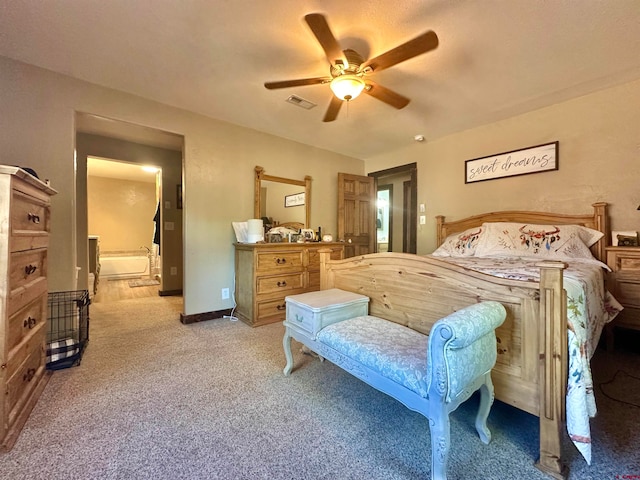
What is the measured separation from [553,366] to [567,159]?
2606 millimetres

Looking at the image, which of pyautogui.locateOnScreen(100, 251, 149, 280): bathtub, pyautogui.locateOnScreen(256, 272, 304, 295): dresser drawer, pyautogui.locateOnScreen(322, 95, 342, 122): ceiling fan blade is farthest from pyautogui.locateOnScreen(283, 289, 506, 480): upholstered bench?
pyautogui.locateOnScreen(100, 251, 149, 280): bathtub

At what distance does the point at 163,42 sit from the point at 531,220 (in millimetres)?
3694

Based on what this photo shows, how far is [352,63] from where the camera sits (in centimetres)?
181

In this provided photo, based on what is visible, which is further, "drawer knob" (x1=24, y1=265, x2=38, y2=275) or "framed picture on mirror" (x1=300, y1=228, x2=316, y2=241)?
"framed picture on mirror" (x1=300, y1=228, x2=316, y2=241)

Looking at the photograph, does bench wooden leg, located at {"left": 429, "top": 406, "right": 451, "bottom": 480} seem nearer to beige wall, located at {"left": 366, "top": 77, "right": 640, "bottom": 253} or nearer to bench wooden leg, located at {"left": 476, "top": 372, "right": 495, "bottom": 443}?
bench wooden leg, located at {"left": 476, "top": 372, "right": 495, "bottom": 443}

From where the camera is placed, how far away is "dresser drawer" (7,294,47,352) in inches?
53.2

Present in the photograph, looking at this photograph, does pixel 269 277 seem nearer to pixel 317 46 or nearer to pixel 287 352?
pixel 287 352

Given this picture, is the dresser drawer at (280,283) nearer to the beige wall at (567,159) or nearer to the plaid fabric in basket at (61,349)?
the plaid fabric in basket at (61,349)

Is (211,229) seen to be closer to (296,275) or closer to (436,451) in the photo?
(296,275)

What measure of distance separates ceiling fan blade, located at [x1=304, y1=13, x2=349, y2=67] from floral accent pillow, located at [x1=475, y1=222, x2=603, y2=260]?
2114mm

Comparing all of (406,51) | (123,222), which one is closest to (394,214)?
(406,51)

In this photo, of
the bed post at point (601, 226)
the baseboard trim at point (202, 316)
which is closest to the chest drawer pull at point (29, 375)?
the baseboard trim at point (202, 316)

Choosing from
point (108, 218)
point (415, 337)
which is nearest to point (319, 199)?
point (415, 337)

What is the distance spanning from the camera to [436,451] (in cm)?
100
